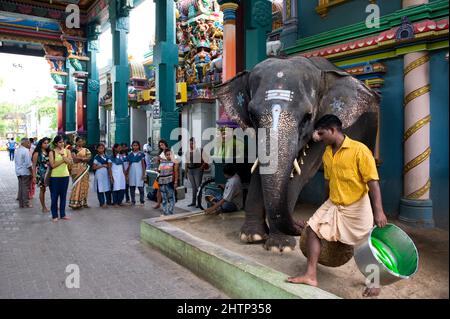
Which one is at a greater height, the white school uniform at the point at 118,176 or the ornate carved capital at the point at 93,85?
the ornate carved capital at the point at 93,85

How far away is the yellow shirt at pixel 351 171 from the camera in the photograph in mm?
3094

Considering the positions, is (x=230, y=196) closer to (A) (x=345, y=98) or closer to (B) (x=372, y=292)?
(A) (x=345, y=98)

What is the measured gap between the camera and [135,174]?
30.4 feet

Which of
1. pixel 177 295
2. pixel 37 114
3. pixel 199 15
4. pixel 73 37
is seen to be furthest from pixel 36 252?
pixel 37 114

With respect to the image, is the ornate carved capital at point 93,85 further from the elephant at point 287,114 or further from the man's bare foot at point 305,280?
Answer: the man's bare foot at point 305,280

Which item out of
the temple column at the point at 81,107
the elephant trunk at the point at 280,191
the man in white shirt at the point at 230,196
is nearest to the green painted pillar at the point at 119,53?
the temple column at the point at 81,107

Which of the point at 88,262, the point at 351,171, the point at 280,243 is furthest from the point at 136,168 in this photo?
the point at 351,171

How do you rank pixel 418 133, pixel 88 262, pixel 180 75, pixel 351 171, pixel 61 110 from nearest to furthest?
1. pixel 351 171
2. pixel 88 262
3. pixel 418 133
4. pixel 180 75
5. pixel 61 110

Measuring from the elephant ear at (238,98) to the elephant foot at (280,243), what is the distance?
1634 mm

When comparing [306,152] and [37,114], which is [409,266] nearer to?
[306,152]

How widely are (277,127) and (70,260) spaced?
326 cm

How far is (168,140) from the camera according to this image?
10.3 metres

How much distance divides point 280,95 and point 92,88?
15590 mm

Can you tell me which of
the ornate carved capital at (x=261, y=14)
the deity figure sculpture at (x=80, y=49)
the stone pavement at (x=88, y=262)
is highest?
the deity figure sculpture at (x=80, y=49)
